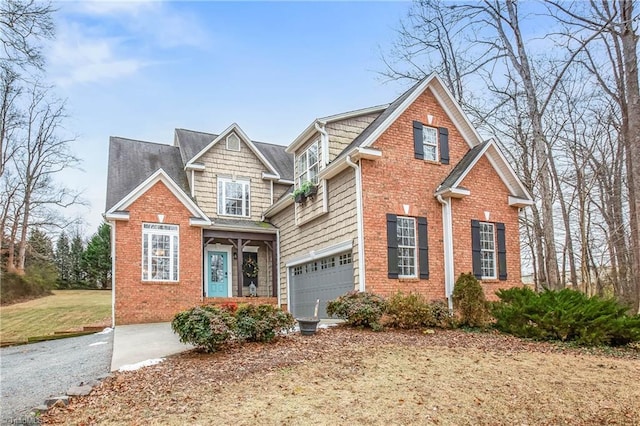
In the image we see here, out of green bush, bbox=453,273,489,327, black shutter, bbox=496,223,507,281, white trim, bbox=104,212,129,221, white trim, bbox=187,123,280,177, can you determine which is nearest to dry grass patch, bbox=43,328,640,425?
green bush, bbox=453,273,489,327

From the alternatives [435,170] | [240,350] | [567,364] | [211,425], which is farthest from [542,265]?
[211,425]

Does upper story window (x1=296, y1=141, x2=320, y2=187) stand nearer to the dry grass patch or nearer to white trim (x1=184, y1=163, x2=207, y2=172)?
white trim (x1=184, y1=163, x2=207, y2=172)

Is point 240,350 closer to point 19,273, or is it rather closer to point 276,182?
point 276,182

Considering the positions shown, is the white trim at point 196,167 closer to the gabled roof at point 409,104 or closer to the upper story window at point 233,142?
the upper story window at point 233,142

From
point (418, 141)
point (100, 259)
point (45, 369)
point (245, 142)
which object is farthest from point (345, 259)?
point (100, 259)

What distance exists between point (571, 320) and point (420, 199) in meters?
5.05

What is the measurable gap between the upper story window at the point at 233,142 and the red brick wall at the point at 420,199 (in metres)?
8.14

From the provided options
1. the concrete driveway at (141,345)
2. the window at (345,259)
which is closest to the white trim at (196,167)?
the concrete driveway at (141,345)

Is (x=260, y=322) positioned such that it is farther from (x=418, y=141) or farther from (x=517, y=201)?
(x=517, y=201)

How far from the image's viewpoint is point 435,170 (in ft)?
46.5

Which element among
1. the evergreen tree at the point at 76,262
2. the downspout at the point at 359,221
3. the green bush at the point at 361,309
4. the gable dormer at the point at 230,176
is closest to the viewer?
the green bush at the point at 361,309

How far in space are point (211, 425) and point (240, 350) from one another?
351 centimetres

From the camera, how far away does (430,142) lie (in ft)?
47.3

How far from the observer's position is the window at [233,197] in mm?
18984
